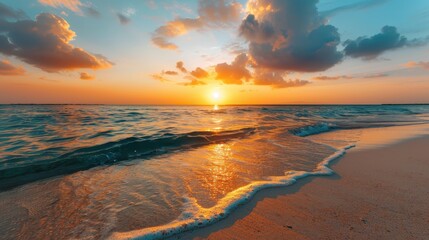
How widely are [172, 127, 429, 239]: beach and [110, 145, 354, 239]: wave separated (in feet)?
0.44

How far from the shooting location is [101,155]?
801 centimetres

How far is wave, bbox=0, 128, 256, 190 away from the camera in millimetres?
6031

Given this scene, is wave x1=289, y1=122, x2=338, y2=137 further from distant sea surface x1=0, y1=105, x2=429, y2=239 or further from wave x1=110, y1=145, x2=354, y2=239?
wave x1=110, y1=145, x2=354, y2=239

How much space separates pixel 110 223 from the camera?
342 cm

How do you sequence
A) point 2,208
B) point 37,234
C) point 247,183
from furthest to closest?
point 247,183
point 2,208
point 37,234

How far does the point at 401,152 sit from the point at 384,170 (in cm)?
331

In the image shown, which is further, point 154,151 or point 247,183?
point 154,151

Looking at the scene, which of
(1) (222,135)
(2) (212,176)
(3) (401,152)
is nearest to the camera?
(2) (212,176)

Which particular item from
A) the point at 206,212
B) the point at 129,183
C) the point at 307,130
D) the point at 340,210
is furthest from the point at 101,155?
the point at 307,130

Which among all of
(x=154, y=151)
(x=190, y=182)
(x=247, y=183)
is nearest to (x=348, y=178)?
(x=247, y=183)

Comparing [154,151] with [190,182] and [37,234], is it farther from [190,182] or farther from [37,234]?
[37,234]

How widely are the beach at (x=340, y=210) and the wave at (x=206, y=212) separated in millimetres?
133

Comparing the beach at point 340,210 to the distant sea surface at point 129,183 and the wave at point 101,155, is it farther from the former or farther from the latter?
the wave at point 101,155

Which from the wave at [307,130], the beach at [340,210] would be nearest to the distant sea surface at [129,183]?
the beach at [340,210]
